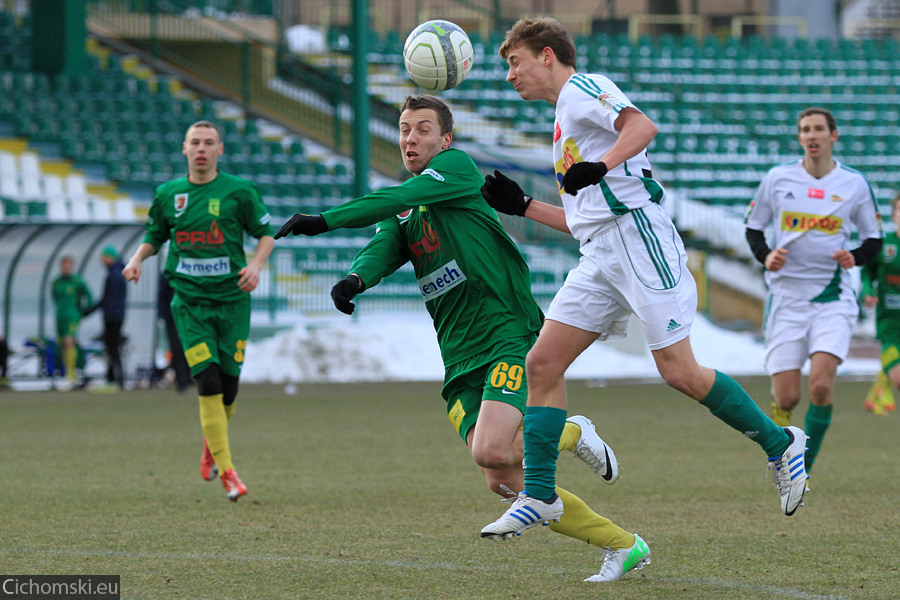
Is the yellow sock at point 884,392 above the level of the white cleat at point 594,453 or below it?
below

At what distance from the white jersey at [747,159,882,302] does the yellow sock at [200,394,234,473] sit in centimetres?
356

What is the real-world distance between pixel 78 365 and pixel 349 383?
3.87m

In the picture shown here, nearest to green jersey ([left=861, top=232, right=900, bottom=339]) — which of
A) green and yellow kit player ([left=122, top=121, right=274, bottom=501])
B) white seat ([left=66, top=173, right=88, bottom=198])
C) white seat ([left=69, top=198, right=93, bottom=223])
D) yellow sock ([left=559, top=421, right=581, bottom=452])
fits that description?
green and yellow kit player ([left=122, top=121, right=274, bottom=501])

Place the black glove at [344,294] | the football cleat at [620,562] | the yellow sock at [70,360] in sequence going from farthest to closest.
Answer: the yellow sock at [70,360] < the football cleat at [620,562] < the black glove at [344,294]

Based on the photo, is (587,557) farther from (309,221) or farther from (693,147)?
(693,147)

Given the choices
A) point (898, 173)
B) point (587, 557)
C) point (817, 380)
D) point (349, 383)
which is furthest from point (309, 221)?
point (898, 173)

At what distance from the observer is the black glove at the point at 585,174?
470 cm

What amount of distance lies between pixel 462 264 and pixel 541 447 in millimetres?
902

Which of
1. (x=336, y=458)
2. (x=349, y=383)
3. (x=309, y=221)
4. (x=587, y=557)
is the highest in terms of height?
(x=309, y=221)

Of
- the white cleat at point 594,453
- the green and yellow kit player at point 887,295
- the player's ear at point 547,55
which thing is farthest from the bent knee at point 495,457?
the green and yellow kit player at point 887,295

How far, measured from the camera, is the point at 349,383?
58.3ft

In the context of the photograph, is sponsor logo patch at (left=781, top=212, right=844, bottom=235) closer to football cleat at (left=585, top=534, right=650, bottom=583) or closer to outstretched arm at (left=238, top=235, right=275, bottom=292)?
outstretched arm at (left=238, top=235, right=275, bottom=292)

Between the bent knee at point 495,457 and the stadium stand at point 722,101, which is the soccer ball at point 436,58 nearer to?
the bent knee at point 495,457

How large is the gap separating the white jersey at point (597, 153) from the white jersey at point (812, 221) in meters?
2.82
